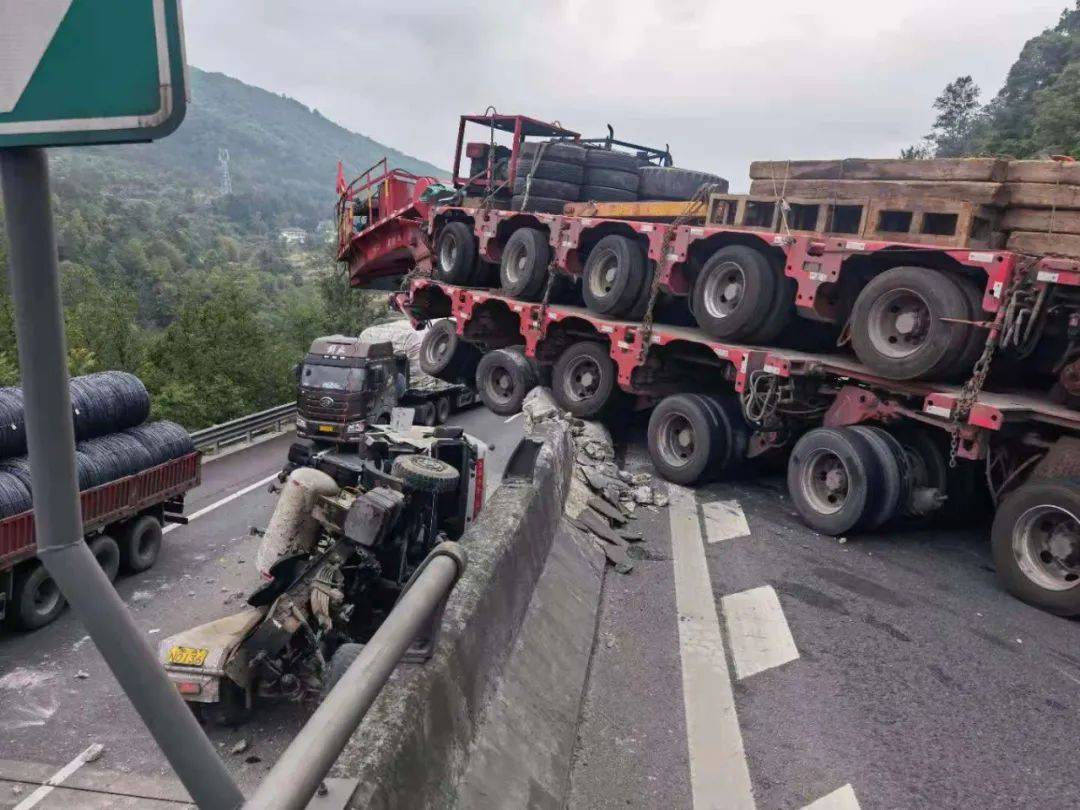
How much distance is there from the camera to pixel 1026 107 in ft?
144

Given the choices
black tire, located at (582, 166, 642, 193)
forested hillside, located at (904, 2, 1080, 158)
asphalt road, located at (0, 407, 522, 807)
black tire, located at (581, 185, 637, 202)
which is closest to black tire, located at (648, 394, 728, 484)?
asphalt road, located at (0, 407, 522, 807)

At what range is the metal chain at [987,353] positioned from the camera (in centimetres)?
674

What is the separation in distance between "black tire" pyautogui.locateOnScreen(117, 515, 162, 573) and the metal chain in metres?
9.23

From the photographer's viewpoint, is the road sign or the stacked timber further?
the stacked timber

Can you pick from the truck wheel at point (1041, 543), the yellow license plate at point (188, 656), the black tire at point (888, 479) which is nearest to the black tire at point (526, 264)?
the black tire at point (888, 479)

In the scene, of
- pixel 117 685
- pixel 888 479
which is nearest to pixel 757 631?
pixel 888 479

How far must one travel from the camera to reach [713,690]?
4.43m

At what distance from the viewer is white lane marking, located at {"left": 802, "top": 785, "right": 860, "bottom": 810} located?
3.45 m

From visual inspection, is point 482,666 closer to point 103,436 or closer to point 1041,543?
point 1041,543

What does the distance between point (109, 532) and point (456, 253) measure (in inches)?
304

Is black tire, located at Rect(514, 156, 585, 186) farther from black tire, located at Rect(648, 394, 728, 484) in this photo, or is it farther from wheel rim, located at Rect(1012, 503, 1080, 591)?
wheel rim, located at Rect(1012, 503, 1080, 591)

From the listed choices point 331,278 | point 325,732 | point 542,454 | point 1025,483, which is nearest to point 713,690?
point 542,454

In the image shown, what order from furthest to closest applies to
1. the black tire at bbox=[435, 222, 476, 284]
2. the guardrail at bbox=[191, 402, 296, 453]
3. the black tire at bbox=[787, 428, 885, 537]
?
1. the guardrail at bbox=[191, 402, 296, 453]
2. the black tire at bbox=[435, 222, 476, 284]
3. the black tire at bbox=[787, 428, 885, 537]

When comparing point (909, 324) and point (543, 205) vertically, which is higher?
point (543, 205)
